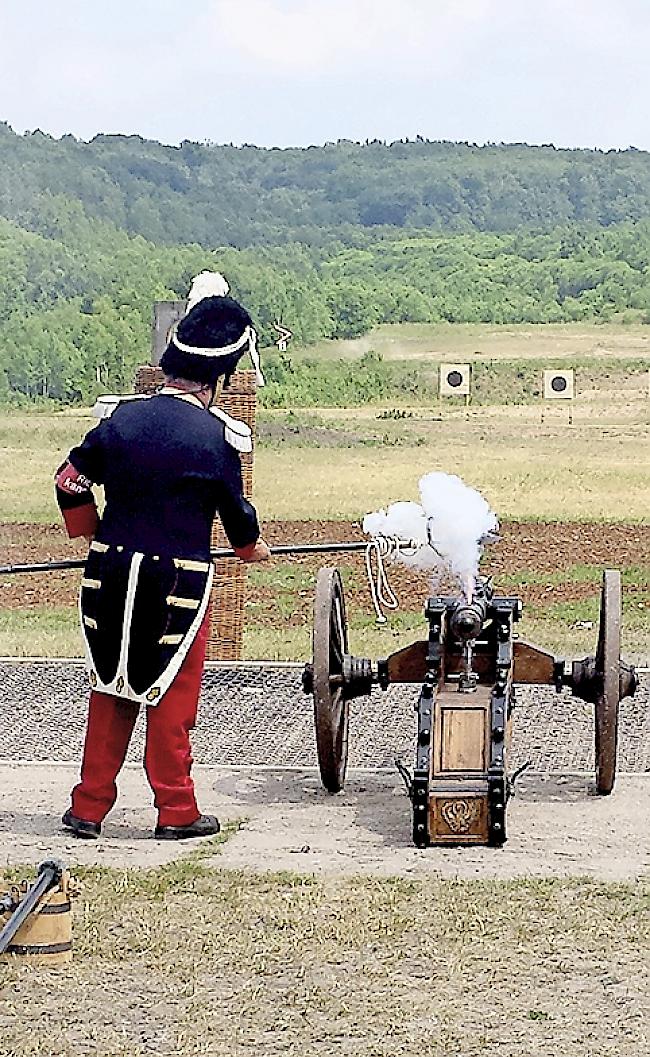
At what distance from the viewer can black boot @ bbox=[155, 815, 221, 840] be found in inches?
152

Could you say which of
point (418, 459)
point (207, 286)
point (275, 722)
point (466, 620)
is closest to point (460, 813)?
point (466, 620)

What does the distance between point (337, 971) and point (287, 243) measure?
49.7 feet

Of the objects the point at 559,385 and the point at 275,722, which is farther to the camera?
the point at 559,385

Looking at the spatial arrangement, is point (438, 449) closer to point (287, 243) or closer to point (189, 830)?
point (287, 243)

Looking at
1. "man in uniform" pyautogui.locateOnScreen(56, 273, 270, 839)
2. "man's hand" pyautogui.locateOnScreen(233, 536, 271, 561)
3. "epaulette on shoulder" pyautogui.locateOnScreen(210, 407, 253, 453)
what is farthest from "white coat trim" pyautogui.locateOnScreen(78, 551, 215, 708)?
"epaulette on shoulder" pyautogui.locateOnScreen(210, 407, 253, 453)

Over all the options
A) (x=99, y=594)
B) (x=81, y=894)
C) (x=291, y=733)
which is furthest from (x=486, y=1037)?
(x=291, y=733)

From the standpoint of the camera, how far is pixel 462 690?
158 inches

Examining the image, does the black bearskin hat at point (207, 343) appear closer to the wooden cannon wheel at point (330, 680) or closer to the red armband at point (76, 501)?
the red armband at point (76, 501)

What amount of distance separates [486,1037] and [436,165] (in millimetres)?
23481

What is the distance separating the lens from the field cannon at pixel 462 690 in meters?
3.74

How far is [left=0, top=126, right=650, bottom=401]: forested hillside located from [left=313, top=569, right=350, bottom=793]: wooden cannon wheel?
392 inches

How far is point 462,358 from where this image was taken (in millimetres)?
16234

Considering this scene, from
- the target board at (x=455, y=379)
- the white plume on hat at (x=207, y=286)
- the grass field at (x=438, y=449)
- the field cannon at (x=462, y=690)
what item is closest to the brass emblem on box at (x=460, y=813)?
the field cannon at (x=462, y=690)

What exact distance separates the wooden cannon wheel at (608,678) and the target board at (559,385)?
1079 cm
